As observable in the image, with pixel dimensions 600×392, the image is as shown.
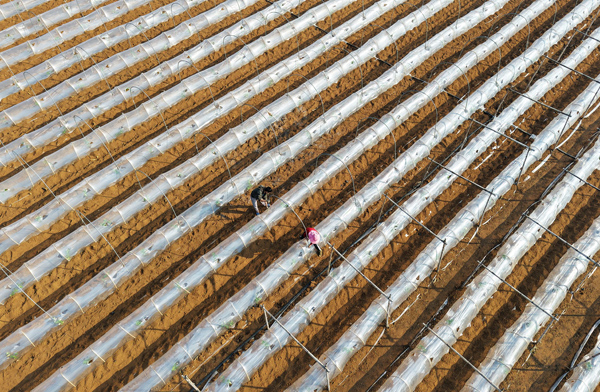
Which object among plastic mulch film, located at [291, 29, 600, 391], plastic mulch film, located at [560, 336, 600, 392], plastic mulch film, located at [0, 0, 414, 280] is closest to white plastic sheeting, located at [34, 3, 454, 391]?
plastic mulch film, located at [291, 29, 600, 391]

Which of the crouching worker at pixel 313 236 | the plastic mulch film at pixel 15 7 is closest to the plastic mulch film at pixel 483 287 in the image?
the crouching worker at pixel 313 236

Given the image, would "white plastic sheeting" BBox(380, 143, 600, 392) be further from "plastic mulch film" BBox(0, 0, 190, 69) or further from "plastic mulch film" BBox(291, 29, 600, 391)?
"plastic mulch film" BBox(0, 0, 190, 69)

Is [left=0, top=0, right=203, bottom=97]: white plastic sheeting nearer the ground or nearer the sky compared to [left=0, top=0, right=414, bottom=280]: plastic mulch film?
nearer the sky

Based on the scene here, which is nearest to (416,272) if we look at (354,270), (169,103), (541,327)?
(354,270)

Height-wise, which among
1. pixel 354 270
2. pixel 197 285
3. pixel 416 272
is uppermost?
pixel 197 285

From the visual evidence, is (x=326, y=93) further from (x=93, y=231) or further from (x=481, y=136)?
(x=93, y=231)

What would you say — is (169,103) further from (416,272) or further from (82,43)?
(416,272)
